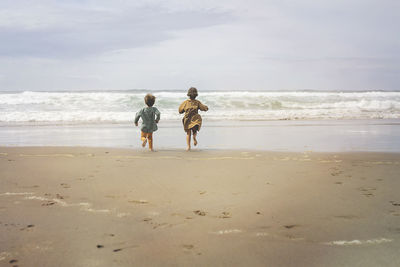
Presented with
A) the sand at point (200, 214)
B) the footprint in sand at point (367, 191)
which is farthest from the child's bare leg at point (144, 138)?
the footprint in sand at point (367, 191)

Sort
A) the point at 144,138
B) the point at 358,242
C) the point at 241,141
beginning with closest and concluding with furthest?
the point at 358,242
the point at 144,138
the point at 241,141

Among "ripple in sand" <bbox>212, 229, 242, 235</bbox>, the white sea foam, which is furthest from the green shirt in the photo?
the white sea foam

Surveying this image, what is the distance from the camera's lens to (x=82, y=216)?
3.59 metres

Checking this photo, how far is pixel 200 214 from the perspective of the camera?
3.66 metres

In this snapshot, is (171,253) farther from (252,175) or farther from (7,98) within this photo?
(7,98)

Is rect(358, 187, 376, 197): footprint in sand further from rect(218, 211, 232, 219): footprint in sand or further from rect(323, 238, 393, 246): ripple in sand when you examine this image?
rect(218, 211, 232, 219): footprint in sand

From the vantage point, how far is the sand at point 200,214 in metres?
2.70

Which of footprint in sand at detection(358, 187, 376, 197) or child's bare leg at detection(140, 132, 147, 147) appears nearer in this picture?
footprint in sand at detection(358, 187, 376, 197)

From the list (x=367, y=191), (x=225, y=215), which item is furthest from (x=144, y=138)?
(x=225, y=215)

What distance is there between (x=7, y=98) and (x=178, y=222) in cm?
3034

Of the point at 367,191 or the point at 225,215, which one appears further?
the point at 367,191

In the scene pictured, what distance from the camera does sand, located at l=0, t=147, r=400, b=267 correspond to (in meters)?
2.70

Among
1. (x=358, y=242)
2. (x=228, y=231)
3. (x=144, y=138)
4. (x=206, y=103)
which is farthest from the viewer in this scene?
(x=206, y=103)

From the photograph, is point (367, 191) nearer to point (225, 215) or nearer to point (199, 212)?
point (225, 215)
